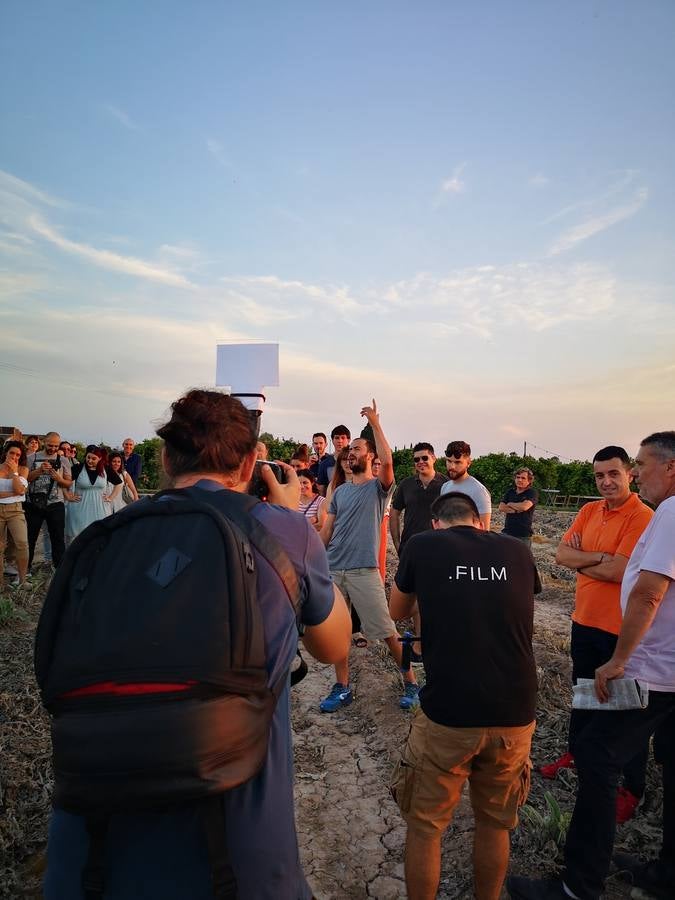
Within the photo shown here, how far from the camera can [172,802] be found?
3.72 feet

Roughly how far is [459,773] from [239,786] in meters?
1.69

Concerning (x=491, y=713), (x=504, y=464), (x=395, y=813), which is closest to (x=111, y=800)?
(x=491, y=713)

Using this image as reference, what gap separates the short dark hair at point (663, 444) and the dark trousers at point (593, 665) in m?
1.34

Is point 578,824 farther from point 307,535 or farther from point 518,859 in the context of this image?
point 307,535

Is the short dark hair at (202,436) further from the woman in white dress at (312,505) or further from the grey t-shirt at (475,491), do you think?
the woman in white dress at (312,505)

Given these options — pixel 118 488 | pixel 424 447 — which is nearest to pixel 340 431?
pixel 424 447

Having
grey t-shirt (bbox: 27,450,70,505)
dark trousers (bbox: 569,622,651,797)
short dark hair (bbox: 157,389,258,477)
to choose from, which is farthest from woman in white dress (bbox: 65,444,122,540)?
short dark hair (bbox: 157,389,258,477)

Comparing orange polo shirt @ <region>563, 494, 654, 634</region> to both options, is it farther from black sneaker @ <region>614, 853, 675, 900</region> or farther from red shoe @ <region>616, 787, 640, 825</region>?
black sneaker @ <region>614, 853, 675, 900</region>

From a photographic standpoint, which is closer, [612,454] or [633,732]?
[633,732]

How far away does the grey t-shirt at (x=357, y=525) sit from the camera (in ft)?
17.2

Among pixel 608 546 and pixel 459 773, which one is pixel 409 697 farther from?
pixel 459 773

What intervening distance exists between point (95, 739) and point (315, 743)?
13.0 feet

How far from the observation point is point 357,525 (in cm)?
533

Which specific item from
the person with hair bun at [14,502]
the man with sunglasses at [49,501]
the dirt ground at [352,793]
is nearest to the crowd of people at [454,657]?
the dirt ground at [352,793]
